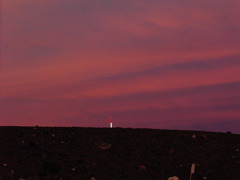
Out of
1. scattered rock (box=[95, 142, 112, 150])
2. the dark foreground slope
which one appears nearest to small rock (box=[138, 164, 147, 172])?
the dark foreground slope

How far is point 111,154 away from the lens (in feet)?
60.8

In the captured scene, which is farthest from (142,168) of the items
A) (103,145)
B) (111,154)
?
(103,145)

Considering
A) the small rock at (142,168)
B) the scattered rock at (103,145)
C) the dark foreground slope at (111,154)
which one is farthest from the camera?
the scattered rock at (103,145)

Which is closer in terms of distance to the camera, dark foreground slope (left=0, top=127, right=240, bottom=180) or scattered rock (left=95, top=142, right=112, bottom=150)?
dark foreground slope (left=0, top=127, right=240, bottom=180)

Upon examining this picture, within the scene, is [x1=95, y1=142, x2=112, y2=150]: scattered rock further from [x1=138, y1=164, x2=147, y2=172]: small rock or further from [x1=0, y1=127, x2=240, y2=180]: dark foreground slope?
[x1=138, y1=164, x2=147, y2=172]: small rock

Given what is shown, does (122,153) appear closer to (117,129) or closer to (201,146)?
(117,129)

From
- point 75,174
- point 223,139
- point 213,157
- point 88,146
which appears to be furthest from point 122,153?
point 223,139

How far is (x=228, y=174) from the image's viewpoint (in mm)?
18625

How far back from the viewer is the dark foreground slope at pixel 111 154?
16891mm

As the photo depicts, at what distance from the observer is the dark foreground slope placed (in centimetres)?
1689

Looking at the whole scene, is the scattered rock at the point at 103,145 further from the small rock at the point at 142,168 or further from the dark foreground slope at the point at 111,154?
the small rock at the point at 142,168

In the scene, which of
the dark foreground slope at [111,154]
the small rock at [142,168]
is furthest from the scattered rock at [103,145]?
the small rock at [142,168]

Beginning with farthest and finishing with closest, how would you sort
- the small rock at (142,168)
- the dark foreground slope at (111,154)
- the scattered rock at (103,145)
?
the scattered rock at (103,145) < the small rock at (142,168) < the dark foreground slope at (111,154)

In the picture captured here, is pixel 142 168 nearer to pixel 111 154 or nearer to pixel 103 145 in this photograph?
pixel 111 154
